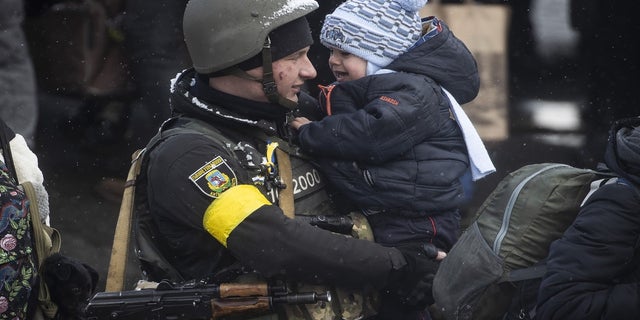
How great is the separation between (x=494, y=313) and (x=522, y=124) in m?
3.34

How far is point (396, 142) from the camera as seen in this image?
371 cm

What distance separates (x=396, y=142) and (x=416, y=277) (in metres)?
0.50

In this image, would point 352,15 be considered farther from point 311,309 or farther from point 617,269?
point 617,269

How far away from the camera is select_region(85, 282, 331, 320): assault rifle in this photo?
11.5ft

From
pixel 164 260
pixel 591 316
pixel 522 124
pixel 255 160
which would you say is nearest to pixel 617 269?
pixel 591 316

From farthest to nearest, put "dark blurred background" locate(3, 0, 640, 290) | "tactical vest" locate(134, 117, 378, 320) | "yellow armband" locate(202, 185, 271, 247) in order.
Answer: "dark blurred background" locate(3, 0, 640, 290)
"tactical vest" locate(134, 117, 378, 320)
"yellow armband" locate(202, 185, 271, 247)

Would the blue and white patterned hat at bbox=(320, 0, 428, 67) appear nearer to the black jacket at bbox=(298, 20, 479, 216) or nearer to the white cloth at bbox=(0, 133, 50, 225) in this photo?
the black jacket at bbox=(298, 20, 479, 216)

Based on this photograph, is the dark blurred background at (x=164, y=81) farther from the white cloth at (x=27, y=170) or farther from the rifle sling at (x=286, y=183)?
the white cloth at (x=27, y=170)

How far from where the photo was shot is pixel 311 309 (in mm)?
3629

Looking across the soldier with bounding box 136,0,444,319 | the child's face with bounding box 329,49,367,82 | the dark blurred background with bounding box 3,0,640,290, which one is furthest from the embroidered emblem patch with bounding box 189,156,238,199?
the dark blurred background with bounding box 3,0,640,290

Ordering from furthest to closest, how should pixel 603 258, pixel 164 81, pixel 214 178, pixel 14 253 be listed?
pixel 164 81
pixel 214 178
pixel 14 253
pixel 603 258

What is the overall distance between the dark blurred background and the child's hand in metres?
2.44

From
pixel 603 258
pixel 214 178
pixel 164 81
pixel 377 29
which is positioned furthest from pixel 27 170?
pixel 164 81

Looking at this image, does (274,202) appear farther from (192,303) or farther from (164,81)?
(164,81)
